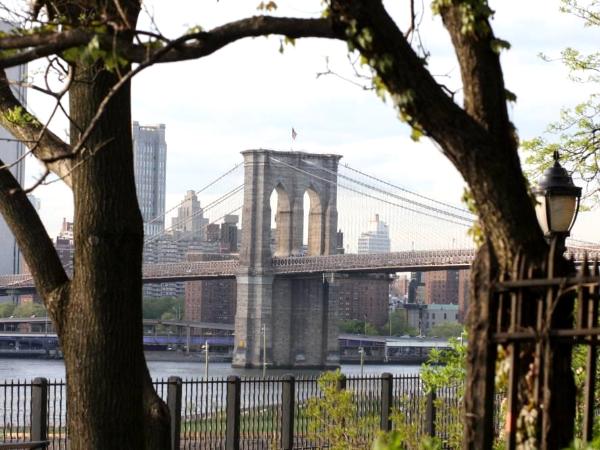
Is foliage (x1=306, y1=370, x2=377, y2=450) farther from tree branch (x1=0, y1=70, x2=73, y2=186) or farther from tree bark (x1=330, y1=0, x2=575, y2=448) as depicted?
tree bark (x1=330, y1=0, x2=575, y2=448)

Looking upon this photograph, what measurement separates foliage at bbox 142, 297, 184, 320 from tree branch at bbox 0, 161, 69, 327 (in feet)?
366

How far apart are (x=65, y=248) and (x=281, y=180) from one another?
43692 mm

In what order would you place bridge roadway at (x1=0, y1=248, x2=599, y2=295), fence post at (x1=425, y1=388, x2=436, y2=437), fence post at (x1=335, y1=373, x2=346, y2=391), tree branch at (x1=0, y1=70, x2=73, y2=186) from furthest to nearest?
bridge roadway at (x1=0, y1=248, x2=599, y2=295) → fence post at (x1=425, y1=388, x2=436, y2=437) → fence post at (x1=335, y1=373, x2=346, y2=391) → tree branch at (x1=0, y1=70, x2=73, y2=186)

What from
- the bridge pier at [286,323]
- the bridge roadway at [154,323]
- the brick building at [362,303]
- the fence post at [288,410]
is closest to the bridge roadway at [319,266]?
the bridge pier at [286,323]

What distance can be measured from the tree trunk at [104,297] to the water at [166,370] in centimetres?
5609

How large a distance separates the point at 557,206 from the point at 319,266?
222ft

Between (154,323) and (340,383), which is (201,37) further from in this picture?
(154,323)

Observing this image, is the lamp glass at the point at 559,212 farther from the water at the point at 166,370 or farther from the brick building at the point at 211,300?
the brick building at the point at 211,300

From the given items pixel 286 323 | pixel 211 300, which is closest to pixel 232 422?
pixel 286 323

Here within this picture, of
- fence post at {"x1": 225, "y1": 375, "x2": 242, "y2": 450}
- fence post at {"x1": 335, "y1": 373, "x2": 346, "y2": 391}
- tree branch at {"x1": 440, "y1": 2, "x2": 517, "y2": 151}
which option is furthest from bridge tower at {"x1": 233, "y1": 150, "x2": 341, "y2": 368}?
tree branch at {"x1": 440, "y1": 2, "x2": 517, "y2": 151}

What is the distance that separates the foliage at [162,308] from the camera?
12288 cm

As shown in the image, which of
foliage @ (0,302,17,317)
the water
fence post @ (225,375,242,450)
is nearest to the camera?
fence post @ (225,375,242,450)

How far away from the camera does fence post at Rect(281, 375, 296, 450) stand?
13.8 m

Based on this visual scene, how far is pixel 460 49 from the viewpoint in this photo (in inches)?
225
